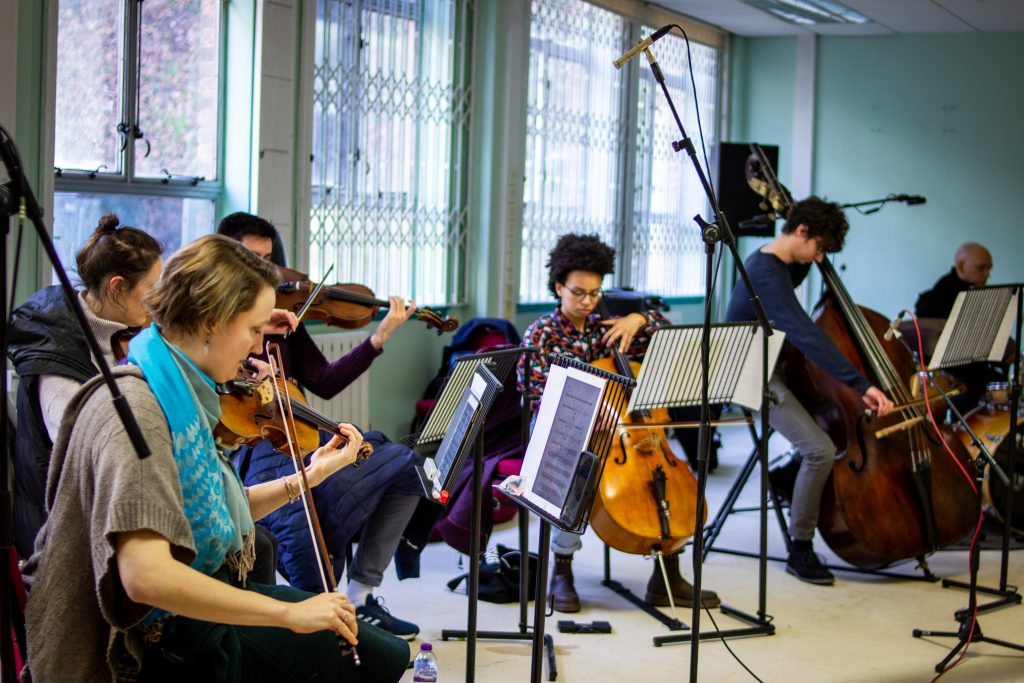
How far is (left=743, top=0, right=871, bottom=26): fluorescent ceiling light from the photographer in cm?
659

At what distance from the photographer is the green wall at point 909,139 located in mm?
7090

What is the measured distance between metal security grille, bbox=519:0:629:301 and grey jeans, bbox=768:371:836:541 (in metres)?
2.35

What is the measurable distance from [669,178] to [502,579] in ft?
14.1

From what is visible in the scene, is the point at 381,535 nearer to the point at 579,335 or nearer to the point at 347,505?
the point at 347,505

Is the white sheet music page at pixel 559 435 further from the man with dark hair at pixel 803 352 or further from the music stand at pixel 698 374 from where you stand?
the man with dark hair at pixel 803 352

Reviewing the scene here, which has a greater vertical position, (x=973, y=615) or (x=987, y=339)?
(x=987, y=339)

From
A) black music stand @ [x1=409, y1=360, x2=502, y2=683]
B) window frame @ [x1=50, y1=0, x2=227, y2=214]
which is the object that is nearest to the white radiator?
window frame @ [x1=50, y1=0, x2=227, y2=214]

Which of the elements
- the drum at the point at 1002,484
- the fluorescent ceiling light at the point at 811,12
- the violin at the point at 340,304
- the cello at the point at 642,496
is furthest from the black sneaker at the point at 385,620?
the fluorescent ceiling light at the point at 811,12

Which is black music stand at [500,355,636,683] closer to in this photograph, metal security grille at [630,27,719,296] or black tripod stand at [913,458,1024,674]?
black tripod stand at [913,458,1024,674]

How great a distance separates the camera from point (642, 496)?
11.3 feet

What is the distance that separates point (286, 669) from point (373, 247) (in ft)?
11.3

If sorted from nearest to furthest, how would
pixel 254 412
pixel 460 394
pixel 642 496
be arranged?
pixel 254 412, pixel 460 394, pixel 642 496

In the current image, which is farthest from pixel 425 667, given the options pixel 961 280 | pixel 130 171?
pixel 961 280

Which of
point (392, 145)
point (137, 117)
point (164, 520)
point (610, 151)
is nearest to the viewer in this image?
point (164, 520)
